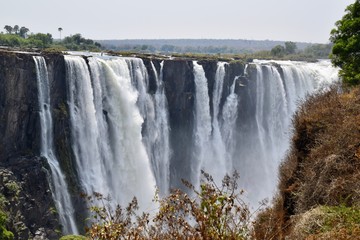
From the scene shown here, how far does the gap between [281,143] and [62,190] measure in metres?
24.7

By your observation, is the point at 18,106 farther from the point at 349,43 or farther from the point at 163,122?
the point at 349,43

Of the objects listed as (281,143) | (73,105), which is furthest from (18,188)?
(281,143)

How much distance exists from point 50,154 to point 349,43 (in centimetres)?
1700

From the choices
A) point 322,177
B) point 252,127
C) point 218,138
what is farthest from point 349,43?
point 252,127

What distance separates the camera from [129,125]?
32469mm

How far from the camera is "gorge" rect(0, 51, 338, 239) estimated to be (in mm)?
26281

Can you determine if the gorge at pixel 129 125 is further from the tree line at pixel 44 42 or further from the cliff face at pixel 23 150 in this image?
the tree line at pixel 44 42

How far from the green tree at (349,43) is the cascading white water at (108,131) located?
13512mm

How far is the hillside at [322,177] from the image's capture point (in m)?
8.81

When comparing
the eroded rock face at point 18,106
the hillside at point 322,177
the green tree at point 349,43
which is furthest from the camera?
the eroded rock face at point 18,106

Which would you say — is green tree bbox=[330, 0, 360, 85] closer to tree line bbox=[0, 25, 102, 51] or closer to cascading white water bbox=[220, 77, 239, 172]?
cascading white water bbox=[220, 77, 239, 172]

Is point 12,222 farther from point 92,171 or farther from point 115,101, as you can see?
point 115,101

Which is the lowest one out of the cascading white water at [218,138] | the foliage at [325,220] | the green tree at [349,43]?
the cascading white water at [218,138]

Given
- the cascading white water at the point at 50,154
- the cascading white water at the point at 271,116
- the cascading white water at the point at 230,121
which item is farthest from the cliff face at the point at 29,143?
the cascading white water at the point at 271,116
